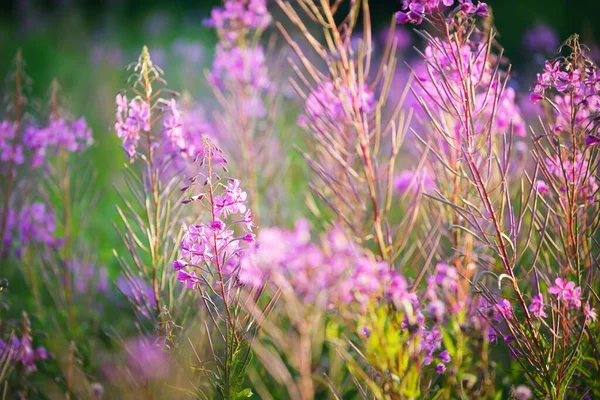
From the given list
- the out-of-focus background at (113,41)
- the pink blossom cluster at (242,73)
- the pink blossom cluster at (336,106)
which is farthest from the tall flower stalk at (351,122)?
the out-of-focus background at (113,41)

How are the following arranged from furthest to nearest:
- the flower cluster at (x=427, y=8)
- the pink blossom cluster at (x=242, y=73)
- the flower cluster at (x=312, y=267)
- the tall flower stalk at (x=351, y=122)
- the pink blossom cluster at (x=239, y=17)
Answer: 1. the pink blossom cluster at (x=242, y=73)
2. the pink blossom cluster at (x=239, y=17)
3. the tall flower stalk at (x=351, y=122)
4. the flower cluster at (x=427, y=8)
5. the flower cluster at (x=312, y=267)

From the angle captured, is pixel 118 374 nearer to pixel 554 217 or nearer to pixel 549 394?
pixel 549 394

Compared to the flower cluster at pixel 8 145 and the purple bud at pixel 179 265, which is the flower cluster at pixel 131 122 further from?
the flower cluster at pixel 8 145

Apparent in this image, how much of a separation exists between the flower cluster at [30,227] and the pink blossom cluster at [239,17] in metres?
1.24

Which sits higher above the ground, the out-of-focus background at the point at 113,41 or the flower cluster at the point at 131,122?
the out-of-focus background at the point at 113,41

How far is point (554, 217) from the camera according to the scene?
1935mm

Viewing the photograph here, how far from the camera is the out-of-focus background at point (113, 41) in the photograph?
5.36 meters

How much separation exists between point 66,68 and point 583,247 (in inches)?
273

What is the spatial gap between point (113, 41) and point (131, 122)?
7.23 metres

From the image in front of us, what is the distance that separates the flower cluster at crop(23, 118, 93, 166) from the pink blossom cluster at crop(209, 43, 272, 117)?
32.2 inches

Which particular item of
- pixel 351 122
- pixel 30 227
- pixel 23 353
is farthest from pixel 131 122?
pixel 30 227

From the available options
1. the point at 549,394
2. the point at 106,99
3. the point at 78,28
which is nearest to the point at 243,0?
the point at 549,394

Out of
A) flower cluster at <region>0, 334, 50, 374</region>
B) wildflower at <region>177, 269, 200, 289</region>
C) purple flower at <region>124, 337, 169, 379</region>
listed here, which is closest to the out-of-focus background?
flower cluster at <region>0, 334, 50, 374</region>

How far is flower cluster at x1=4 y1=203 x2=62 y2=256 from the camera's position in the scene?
2.68 meters
